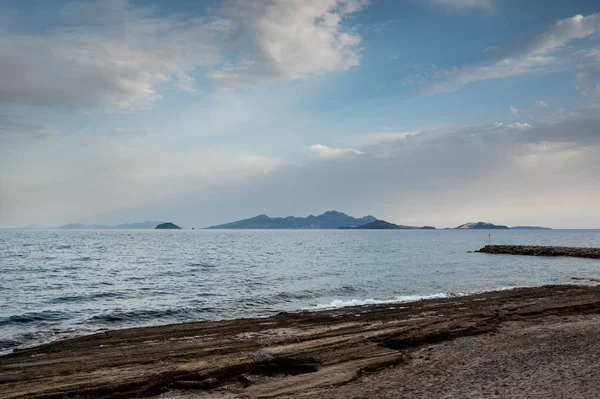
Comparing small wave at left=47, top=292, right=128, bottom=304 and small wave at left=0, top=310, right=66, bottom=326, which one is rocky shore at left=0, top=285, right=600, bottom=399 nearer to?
small wave at left=0, top=310, right=66, bottom=326

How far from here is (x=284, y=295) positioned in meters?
32.1

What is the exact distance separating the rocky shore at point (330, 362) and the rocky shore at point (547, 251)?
7020cm

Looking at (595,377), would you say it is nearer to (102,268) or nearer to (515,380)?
(515,380)

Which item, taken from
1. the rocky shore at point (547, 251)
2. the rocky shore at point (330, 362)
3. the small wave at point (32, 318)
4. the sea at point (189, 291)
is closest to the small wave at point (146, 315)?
the sea at point (189, 291)

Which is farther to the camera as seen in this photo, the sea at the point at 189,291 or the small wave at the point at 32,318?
the sea at the point at 189,291

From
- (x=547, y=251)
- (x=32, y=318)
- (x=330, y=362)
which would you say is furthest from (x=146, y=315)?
(x=547, y=251)

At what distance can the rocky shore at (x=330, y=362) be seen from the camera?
9.34m

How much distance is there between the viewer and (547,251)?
8162 centimetres

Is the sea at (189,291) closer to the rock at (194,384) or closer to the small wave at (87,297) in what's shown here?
the small wave at (87,297)

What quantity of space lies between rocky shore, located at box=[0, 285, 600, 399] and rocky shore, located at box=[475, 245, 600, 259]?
7020 cm

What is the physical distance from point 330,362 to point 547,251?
285ft

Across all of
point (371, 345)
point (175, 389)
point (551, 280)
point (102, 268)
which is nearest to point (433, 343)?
point (371, 345)

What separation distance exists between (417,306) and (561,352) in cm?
1211

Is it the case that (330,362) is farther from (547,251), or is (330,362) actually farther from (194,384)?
(547,251)
